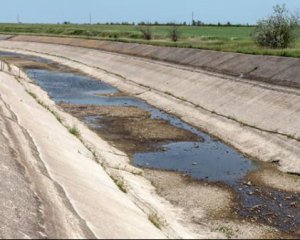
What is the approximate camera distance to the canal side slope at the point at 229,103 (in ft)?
89.9

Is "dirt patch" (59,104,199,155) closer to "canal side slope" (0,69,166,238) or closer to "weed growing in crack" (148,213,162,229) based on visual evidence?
"canal side slope" (0,69,166,238)

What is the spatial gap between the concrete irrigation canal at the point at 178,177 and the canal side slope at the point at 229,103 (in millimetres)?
347

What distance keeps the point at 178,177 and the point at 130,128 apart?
1093 centimetres

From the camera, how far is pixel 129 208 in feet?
51.6

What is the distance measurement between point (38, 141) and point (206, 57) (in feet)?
111

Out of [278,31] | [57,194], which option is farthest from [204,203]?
[278,31]

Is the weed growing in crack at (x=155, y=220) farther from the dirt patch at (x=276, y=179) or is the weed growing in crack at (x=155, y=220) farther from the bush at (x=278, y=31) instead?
the bush at (x=278, y=31)

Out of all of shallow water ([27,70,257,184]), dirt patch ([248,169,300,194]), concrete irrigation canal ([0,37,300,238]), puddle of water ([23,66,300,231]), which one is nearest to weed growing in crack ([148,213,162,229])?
concrete irrigation canal ([0,37,300,238])

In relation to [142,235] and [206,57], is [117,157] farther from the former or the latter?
[206,57]

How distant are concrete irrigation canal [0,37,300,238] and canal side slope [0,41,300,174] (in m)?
0.35

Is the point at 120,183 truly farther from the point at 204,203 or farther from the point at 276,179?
the point at 276,179

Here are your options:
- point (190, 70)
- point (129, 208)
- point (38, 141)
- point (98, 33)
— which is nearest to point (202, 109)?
point (190, 70)

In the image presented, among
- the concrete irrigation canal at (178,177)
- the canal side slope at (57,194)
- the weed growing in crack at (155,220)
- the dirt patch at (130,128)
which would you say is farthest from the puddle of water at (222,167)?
the canal side slope at (57,194)

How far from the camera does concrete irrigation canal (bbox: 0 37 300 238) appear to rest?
16062 millimetres
